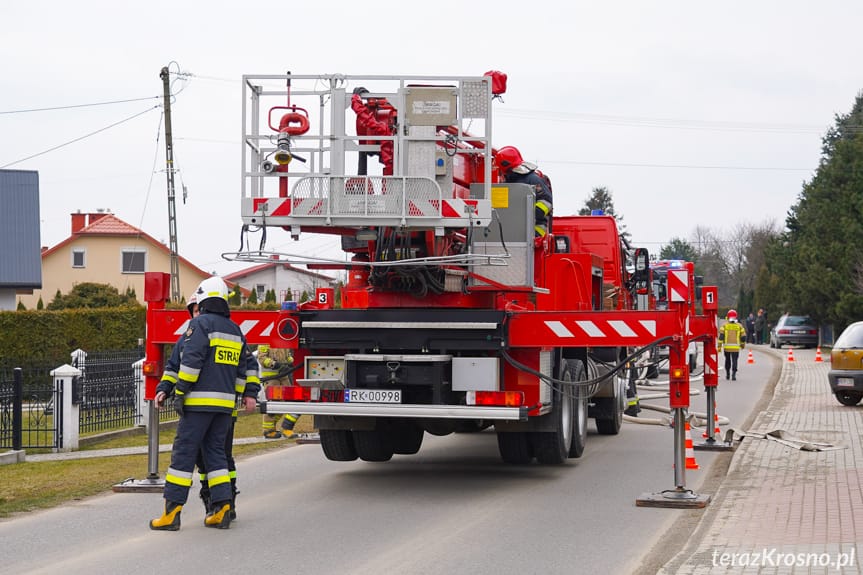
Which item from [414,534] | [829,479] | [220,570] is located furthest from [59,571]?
[829,479]

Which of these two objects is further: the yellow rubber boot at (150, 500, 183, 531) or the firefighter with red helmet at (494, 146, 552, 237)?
the firefighter with red helmet at (494, 146, 552, 237)

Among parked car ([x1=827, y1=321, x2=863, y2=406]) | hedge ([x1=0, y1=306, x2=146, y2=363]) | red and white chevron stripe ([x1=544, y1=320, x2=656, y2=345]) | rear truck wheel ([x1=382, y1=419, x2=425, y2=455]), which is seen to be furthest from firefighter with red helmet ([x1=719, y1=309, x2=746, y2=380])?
red and white chevron stripe ([x1=544, y1=320, x2=656, y2=345])

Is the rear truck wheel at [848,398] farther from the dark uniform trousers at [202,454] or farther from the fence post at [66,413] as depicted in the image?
the dark uniform trousers at [202,454]

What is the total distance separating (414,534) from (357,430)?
315 cm

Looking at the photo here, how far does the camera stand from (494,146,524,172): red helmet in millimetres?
11578

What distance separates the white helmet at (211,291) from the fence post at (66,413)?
733 centimetres

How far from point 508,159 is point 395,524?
169 inches

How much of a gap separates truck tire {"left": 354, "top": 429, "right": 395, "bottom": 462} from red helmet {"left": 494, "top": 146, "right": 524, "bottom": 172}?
10.2ft

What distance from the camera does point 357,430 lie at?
11672 mm

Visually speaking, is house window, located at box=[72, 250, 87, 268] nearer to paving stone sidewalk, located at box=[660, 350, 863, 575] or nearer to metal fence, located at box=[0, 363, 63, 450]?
metal fence, located at box=[0, 363, 63, 450]

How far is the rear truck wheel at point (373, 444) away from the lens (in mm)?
12180

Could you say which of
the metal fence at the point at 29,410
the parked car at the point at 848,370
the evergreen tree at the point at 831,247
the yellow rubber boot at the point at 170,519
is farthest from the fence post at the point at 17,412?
the evergreen tree at the point at 831,247

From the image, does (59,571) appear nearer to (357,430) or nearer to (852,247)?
(357,430)

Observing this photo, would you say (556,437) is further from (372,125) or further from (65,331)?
(65,331)
